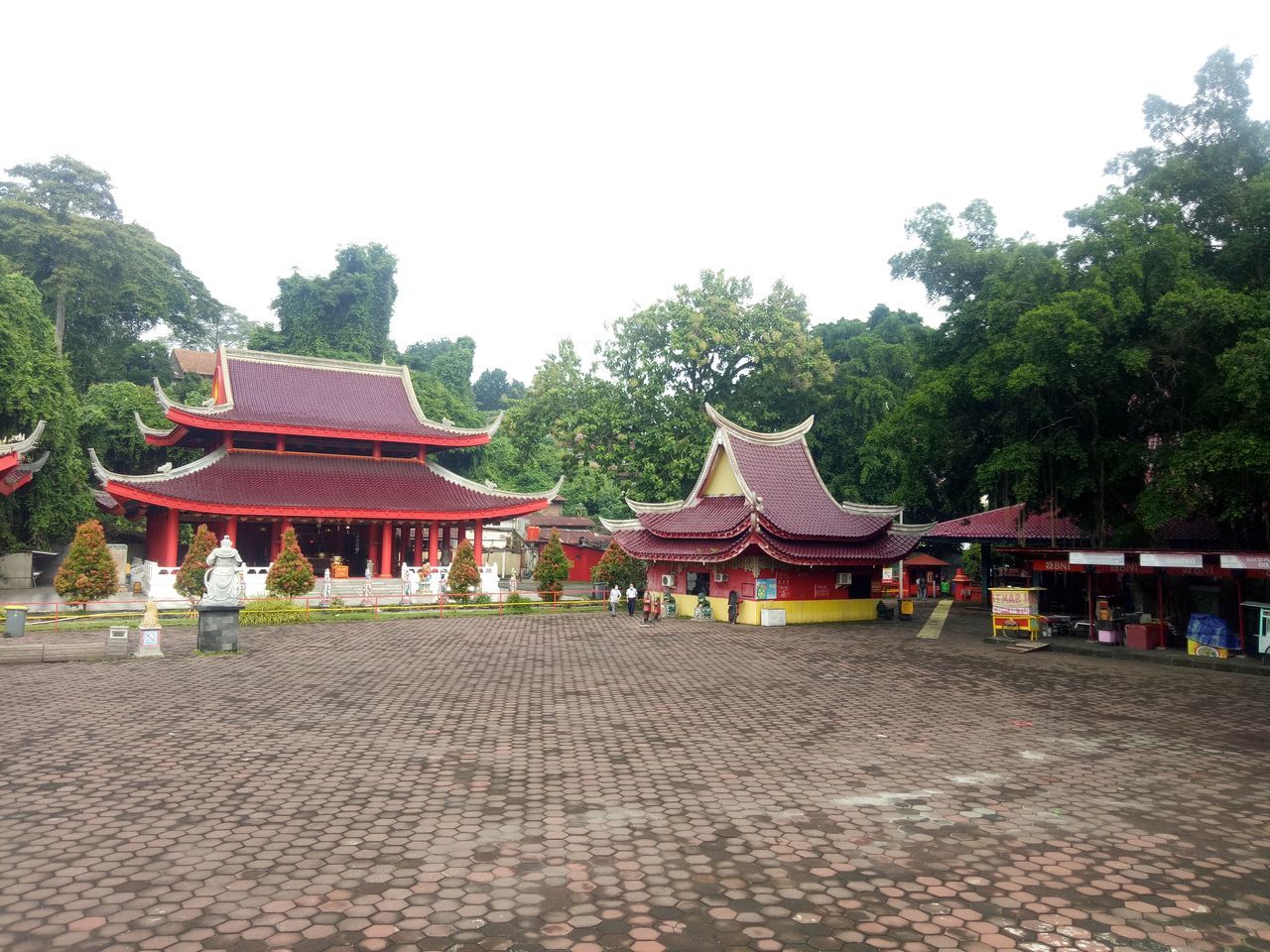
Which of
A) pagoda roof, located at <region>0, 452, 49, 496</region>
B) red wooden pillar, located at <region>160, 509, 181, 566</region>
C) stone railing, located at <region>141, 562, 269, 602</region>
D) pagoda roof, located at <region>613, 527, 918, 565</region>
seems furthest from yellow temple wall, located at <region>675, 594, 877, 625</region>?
pagoda roof, located at <region>0, 452, 49, 496</region>

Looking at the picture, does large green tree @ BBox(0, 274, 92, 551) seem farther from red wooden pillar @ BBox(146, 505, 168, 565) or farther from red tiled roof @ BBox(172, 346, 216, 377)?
red tiled roof @ BBox(172, 346, 216, 377)

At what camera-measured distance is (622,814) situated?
25.9 feet

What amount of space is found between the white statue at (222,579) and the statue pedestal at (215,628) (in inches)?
5.3

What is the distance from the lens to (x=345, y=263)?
225 feet

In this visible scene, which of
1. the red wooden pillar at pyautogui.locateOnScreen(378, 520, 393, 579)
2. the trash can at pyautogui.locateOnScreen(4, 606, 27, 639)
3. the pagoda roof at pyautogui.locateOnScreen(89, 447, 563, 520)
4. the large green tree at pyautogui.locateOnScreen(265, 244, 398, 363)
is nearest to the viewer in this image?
the trash can at pyautogui.locateOnScreen(4, 606, 27, 639)

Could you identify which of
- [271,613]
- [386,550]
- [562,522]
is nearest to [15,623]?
[271,613]

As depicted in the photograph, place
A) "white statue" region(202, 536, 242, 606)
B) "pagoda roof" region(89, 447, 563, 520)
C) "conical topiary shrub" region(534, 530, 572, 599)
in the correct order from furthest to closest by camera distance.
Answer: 1. "conical topiary shrub" region(534, 530, 572, 599)
2. "pagoda roof" region(89, 447, 563, 520)
3. "white statue" region(202, 536, 242, 606)

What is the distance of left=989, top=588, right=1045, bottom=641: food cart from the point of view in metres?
23.4

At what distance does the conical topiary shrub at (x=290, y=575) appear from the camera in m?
26.7

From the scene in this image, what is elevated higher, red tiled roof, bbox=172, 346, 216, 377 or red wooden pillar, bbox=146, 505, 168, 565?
red tiled roof, bbox=172, 346, 216, 377

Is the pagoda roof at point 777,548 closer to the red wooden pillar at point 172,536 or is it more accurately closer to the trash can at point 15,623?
the red wooden pillar at point 172,536

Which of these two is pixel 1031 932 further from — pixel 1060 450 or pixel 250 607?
pixel 250 607

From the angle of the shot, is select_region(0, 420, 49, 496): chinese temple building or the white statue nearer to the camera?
the white statue

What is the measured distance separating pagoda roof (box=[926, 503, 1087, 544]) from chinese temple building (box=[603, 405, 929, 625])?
5.34 m
